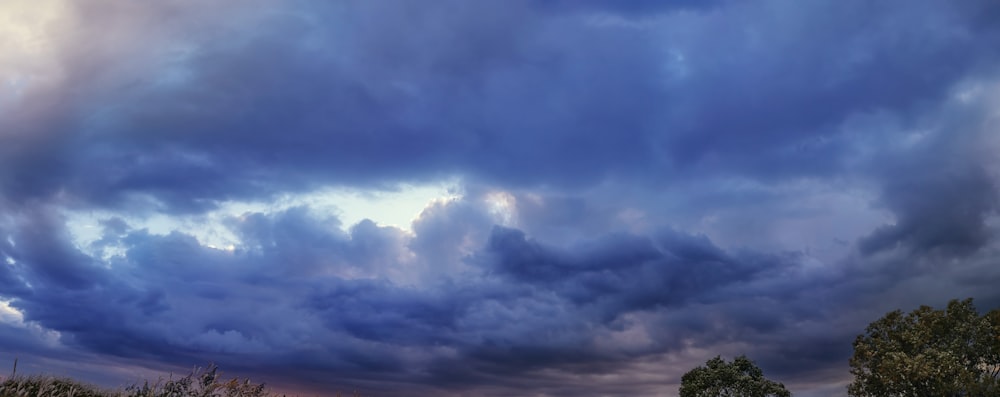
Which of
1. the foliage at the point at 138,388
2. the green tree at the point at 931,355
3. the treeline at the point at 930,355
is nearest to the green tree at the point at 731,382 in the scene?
the treeline at the point at 930,355

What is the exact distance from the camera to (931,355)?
46875 mm

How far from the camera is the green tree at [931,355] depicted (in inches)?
1763

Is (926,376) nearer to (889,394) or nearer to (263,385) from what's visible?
(889,394)

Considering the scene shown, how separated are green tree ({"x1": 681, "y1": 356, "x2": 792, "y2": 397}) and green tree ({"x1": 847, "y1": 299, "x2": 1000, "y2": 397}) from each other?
7226 millimetres

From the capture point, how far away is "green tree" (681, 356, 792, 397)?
2322 inches

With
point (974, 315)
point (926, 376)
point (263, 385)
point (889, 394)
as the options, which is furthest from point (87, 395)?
point (974, 315)

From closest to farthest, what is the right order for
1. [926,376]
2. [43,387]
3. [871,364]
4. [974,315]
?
1. [43,387]
2. [926,376]
3. [974,315]
4. [871,364]

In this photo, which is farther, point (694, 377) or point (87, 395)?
point (694, 377)

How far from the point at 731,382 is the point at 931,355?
57.9 ft

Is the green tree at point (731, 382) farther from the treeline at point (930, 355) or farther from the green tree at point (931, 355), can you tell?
the green tree at point (931, 355)

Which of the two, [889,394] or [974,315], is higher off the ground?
[974,315]

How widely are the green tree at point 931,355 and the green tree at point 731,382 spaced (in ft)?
23.7

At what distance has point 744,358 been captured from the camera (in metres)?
61.2

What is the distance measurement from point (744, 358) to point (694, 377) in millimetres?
5176
